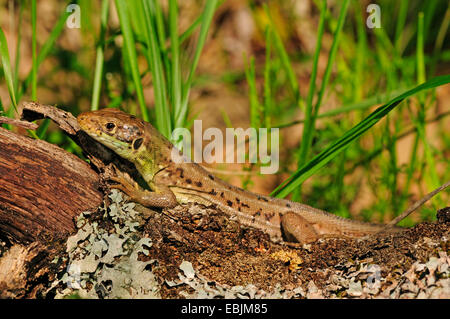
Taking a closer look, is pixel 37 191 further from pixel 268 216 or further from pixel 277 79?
pixel 277 79

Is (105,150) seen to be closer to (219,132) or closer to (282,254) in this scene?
(282,254)

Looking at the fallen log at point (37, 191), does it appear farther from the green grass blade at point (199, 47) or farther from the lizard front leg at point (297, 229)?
the lizard front leg at point (297, 229)

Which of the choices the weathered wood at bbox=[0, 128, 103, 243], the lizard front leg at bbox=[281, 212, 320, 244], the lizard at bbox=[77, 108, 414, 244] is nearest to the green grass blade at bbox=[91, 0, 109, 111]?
the lizard at bbox=[77, 108, 414, 244]

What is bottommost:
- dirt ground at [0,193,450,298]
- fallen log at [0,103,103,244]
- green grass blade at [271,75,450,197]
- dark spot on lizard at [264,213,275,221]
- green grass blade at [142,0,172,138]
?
dirt ground at [0,193,450,298]

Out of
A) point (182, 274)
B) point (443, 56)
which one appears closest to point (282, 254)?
point (182, 274)

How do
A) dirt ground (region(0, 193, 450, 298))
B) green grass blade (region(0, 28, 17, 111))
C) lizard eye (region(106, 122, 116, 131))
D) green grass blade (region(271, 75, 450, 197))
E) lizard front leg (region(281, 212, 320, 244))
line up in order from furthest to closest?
lizard front leg (region(281, 212, 320, 244))
lizard eye (region(106, 122, 116, 131))
green grass blade (region(0, 28, 17, 111))
green grass blade (region(271, 75, 450, 197))
dirt ground (region(0, 193, 450, 298))

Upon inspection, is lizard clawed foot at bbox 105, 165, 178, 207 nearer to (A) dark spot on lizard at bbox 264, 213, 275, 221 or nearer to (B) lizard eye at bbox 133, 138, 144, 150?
(B) lizard eye at bbox 133, 138, 144, 150

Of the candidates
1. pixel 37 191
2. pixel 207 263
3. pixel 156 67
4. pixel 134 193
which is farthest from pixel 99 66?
pixel 207 263
